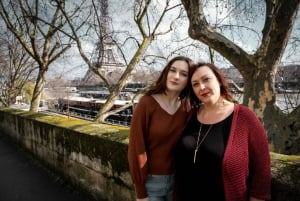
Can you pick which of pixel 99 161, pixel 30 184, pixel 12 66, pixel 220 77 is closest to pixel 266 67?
pixel 220 77

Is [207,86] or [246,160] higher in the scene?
[207,86]

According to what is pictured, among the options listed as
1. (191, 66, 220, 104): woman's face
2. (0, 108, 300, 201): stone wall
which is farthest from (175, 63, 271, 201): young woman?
(0, 108, 300, 201): stone wall

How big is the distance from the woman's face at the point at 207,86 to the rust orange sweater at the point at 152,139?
0.34 m

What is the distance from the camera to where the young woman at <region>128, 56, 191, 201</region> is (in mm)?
2279

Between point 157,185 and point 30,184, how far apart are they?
15.5ft

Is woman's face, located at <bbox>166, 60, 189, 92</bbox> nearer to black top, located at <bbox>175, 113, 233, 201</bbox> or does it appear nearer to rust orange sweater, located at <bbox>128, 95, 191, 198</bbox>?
rust orange sweater, located at <bbox>128, 95, 191, 198</bbox>

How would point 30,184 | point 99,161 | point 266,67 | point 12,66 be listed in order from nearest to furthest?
1. point 266,67
2. point 99,161
3. point 30,184
4. point 12,66

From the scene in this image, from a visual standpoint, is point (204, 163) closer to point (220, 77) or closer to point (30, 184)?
point (220, 77)

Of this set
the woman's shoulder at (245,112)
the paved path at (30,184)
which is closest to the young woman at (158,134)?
the woman's shoulder at (245,112)

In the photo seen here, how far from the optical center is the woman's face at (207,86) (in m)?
2.08

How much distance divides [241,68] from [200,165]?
7.17ft

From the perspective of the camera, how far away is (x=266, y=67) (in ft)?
11.8

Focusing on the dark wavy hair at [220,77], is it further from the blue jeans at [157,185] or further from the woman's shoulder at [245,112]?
the blue jeans at [157,185]

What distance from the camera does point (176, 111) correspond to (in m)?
2.38
